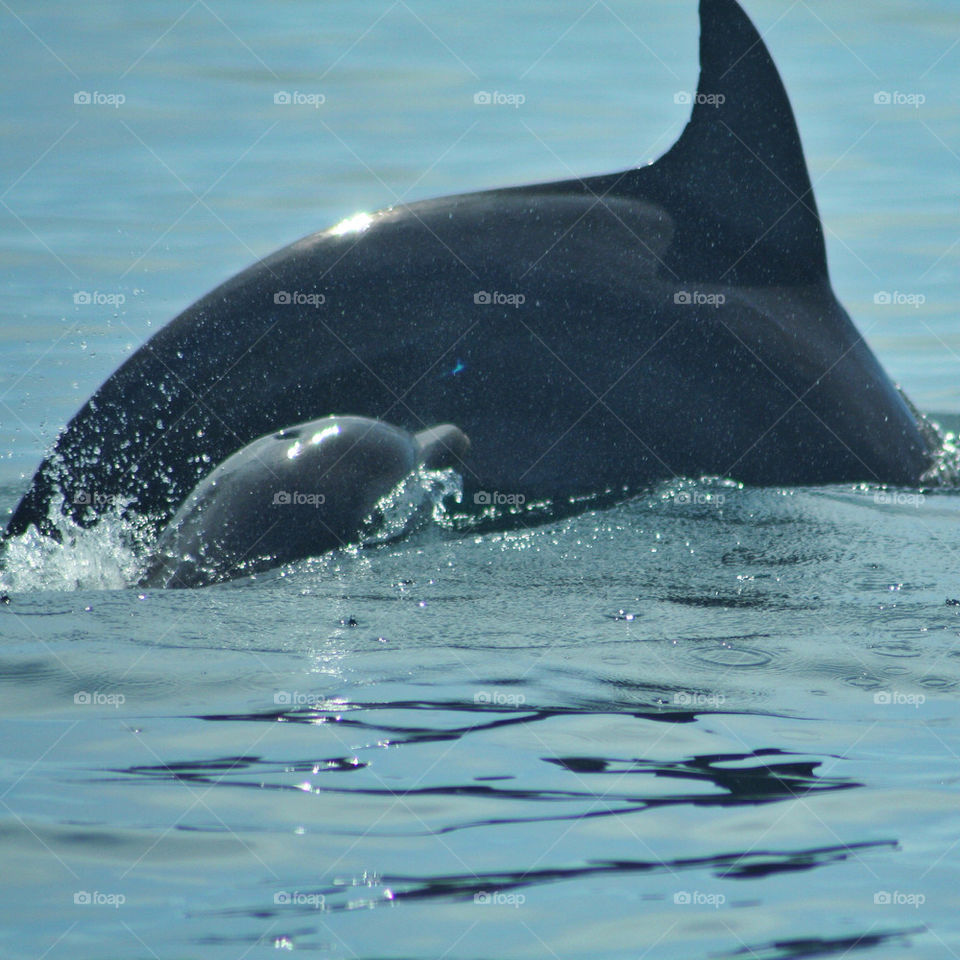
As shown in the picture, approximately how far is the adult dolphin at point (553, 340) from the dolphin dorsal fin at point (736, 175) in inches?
0.6

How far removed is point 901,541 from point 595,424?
2.06 metres

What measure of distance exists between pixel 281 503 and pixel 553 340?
2.47 metres

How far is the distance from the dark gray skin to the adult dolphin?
1127 mm

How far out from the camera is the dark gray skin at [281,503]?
8344 mm

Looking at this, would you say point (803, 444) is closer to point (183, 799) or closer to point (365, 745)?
point (365, 745)

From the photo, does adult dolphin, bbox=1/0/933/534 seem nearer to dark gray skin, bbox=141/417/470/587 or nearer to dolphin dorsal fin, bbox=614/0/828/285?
dolphin dorsal fin, bbox=614/0/828/285

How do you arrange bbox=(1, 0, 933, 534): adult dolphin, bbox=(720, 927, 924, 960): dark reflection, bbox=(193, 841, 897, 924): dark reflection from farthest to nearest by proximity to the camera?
bbox=(1, 0, 933, 534): adult dolphin < bbox=(193, 841, 897, 924): dark reflection < bbox=(720, 927, 924, 960): dark reflection

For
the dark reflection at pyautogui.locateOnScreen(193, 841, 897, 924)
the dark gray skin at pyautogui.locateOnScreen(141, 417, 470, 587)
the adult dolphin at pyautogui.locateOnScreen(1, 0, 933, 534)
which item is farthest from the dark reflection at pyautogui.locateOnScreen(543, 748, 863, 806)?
the adult dolphin at pyautogui.locateOnScreen(1, 0, 933, 534)

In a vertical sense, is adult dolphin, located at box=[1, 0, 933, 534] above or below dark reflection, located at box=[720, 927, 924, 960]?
above

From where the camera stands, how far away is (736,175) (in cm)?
1034

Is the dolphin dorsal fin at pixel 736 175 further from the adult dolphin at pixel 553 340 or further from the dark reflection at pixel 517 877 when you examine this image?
the dark reflection at pixel 517 877

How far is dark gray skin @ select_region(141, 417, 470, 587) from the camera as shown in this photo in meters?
8.34

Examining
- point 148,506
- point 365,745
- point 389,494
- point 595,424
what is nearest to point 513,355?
point 595,424

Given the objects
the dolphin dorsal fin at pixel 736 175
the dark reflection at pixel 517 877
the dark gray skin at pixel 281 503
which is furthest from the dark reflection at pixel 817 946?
the dolphin dorsal fin at pixel 736 175
